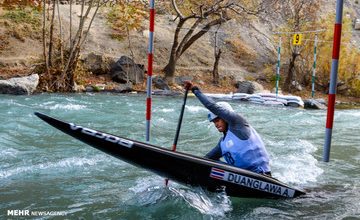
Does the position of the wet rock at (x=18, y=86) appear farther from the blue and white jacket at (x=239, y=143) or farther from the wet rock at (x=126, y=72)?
the blue and white jacket at (x=239, y=143)

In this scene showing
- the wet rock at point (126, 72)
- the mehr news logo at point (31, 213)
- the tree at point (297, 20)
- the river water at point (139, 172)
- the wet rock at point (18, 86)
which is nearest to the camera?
the mehr news logo at point (31, 213)

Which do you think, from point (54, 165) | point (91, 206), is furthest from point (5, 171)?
point (91, 206)

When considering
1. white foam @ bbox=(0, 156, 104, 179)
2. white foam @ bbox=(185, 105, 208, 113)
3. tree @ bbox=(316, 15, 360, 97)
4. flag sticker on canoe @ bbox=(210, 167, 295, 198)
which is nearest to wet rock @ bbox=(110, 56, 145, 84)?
white foam @ bbox=(185, 105, 208, 113)

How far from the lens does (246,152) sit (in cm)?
452

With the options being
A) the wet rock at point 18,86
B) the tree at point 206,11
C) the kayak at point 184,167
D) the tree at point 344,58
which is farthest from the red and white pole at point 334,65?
the tree at point 344,58

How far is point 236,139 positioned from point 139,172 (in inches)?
62.8

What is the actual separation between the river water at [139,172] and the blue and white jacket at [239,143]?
36cm

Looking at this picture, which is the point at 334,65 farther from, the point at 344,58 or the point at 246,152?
the point at 344,58

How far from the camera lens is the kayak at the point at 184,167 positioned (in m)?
3.99

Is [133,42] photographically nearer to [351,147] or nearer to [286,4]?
[286,4]

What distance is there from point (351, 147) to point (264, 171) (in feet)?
12.6

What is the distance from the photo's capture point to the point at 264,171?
461 centimetres

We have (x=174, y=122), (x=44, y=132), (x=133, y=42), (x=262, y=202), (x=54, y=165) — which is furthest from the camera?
(x=133, y=42)

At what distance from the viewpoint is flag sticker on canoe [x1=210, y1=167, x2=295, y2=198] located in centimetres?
431
